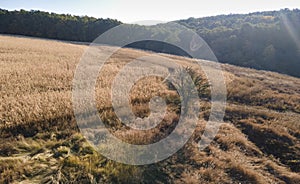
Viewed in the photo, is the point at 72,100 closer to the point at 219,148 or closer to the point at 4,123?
the point at 4,123

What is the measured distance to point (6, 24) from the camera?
6706cm

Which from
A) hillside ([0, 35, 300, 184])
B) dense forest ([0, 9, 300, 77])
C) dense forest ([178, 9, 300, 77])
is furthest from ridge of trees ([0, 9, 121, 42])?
hillside ([0, 35, 300, 184])

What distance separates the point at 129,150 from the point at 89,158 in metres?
1.31

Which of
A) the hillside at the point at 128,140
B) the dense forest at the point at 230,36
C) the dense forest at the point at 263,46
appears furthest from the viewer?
the dense forest at the point at 230,36

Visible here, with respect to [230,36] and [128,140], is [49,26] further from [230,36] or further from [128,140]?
[128,140]

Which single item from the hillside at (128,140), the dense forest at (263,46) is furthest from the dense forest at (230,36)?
the hillside at (128,140)

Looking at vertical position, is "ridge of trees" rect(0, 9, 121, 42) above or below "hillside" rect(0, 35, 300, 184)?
above

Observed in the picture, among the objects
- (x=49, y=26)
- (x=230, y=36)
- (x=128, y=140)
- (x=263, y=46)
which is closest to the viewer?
(x=128, y=140)

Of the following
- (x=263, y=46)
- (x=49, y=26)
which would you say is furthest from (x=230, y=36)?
(x=49, y=26)

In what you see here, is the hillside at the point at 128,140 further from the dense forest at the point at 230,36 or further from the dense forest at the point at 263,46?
the dense forest at the point at 230,36

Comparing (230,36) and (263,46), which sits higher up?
(230,36)

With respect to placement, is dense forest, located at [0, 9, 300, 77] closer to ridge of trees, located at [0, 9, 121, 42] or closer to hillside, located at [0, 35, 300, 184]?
ridge of trees, located at [0, 9, 121, 42]

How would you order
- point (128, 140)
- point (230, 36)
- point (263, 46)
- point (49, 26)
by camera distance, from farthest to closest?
point (230, 36) < point (263, 46) < point (49, 26) < point (128, 140)

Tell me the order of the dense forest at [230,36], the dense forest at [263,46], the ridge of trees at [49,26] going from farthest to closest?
the ridge of trees at [49,26] → the dense forest at [230,36] → the dense forest at [263,46]
